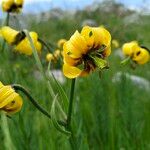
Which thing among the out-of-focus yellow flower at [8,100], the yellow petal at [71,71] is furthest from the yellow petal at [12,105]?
the yellow petal at [71,71]

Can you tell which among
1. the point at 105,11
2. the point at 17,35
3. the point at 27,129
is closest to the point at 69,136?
the point at 17,35

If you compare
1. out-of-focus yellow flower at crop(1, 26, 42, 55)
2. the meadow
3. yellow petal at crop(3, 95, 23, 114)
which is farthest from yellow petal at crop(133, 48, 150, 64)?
yellow petal at crop(3, 95, 23, 114)

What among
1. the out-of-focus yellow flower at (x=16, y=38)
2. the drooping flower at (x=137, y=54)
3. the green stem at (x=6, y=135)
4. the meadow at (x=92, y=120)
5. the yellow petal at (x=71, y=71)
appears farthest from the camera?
the drooping flower at (x=137, y=54)

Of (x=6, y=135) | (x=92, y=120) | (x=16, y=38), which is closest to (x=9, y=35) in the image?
(x=16, y=38)

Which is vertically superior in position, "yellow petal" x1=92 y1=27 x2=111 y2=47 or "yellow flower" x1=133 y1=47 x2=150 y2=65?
"yellow petal" x1=92 y1=27 x2=111 y2=47

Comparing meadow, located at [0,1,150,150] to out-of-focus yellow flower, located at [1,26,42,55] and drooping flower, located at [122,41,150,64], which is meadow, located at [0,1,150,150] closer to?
out-of-focus yellow flower, located at [1,26,42,55]

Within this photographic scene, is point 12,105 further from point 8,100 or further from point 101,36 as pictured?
point 101,36

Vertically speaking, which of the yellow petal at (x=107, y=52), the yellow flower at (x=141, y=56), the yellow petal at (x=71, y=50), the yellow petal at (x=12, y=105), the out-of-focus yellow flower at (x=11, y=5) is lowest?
the yellow flower at (x=141, y=56)

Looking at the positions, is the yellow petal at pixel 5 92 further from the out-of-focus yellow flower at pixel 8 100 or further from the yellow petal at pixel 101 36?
the yellow petal at pixel 101 36
